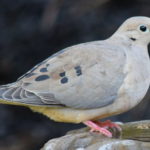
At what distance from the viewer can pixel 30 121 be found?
816cm

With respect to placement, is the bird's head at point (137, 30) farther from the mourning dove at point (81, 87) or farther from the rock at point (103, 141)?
the rock at point (103, 141)

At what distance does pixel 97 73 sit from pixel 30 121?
3.71m

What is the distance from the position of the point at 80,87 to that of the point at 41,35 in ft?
11.4

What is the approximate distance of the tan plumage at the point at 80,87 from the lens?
14.9ft

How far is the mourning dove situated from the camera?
179 inches

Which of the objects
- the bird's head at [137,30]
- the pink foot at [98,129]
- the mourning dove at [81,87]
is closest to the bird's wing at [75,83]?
the mourning dove at [81,87]

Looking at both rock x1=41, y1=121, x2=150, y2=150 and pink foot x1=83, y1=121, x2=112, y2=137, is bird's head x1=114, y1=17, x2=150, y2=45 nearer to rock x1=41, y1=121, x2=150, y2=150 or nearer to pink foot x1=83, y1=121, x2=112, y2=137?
rock x1=41, y1=121, x2=150, y2=150

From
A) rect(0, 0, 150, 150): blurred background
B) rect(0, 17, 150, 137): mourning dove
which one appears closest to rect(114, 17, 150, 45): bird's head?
rect(0, 17, 150, 137): mourning dove

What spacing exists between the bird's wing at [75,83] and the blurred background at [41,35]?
10.9 feet

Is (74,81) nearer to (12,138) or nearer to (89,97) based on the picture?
(89,97)

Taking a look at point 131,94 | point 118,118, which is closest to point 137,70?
point 131,94

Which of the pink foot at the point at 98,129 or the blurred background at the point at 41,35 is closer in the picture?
the pink foot at the point at 98,129

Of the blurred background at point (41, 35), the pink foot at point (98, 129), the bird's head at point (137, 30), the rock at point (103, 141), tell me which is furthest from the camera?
the blurred background at point (41, 35)

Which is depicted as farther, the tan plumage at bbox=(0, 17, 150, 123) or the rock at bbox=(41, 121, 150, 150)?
the tan plumage at bbox=(0, 17, 150, 123)
